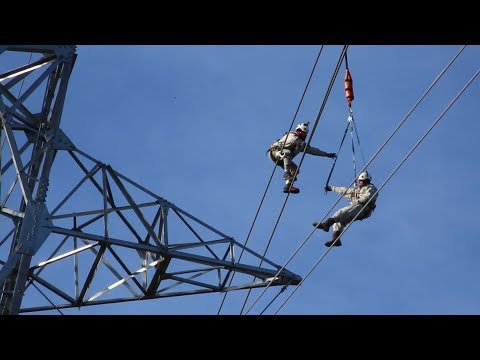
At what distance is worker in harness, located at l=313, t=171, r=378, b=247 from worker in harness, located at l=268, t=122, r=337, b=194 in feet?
3.27

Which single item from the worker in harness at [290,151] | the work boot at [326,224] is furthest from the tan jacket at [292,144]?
the work boot at [326,224]

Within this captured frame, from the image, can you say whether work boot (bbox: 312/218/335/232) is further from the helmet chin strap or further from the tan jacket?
the helmet chin strap

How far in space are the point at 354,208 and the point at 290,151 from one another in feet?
6.01

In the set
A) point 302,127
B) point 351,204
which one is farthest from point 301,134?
point 351,204

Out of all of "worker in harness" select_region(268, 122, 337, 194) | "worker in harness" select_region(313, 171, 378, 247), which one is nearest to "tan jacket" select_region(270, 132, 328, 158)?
"worker in harness" select_region(268, 122, 337, 194)

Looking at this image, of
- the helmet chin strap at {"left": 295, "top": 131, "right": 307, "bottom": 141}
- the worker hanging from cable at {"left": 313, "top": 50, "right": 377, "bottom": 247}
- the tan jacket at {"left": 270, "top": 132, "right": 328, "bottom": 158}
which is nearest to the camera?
the worker hanging from cable at {"left": 313, "top": 50, "right": 377, "bottom": 247}

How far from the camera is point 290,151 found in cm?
1797

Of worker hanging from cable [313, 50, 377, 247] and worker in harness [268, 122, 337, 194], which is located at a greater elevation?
worker in harness [268, 122, 337, 194]

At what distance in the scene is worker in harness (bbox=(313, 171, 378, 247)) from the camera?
16719 mm

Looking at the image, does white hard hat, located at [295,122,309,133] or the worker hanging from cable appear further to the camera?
white hard hat, located at [295,122,309,133]

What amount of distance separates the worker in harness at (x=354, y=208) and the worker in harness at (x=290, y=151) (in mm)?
997

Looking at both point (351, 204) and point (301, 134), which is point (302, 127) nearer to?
point (301, 134)
